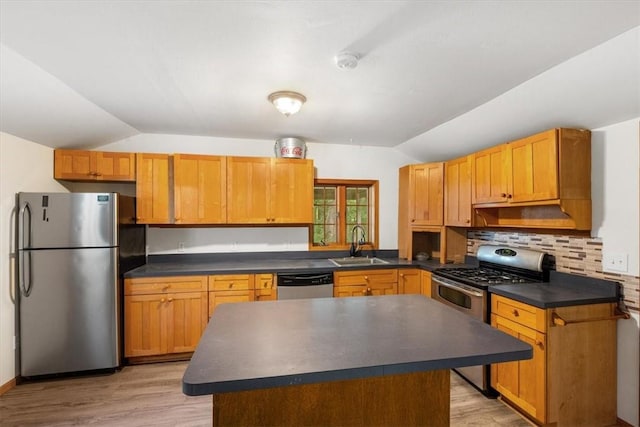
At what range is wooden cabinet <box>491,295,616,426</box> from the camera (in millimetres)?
2004

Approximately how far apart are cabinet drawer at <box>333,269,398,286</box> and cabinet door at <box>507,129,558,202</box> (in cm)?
145

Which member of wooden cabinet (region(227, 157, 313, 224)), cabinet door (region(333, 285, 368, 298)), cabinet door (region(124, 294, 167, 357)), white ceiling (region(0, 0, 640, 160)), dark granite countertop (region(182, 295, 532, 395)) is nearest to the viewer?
dark granite countertop (region(182, 295, 532, 395))

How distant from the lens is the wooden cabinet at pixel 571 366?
6.57 feet

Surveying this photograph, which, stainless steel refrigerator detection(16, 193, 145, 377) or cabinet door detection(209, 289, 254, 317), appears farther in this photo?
cabinet door detection(209, 289, 254, 317)

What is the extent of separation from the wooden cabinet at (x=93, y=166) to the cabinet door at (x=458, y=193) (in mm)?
3424

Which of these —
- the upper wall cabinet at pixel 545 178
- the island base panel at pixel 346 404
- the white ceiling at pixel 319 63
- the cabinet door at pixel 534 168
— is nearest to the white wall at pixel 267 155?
the white ceiling at pixel 319 63

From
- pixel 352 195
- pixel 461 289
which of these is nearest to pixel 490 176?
pixel 461 289

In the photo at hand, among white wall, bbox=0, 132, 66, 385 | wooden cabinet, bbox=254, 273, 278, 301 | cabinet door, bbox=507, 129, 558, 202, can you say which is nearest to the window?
wooden cabinet, bbox=254, 273, 278, 301

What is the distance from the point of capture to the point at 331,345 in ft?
4.06

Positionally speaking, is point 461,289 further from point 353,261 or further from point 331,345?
point 331,345

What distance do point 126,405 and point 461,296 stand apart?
2.88m

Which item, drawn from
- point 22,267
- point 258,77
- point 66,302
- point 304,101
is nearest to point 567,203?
point 304,101

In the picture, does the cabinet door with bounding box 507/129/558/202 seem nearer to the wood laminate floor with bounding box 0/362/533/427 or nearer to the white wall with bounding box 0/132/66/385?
the wood laminate floor with bounding box 0/362/533/427

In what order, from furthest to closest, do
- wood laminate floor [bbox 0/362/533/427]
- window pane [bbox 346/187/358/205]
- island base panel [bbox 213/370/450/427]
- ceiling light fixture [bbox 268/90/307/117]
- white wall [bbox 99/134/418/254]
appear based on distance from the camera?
window pane [bbox 346/187/358/205], white wall [bbox 99/134/418/254], ceiling light fixture [bbox 268/90/307/117], wood laminate floor [bbox 0/362/533/427], island base panel [bbox 213/370/450/427]
